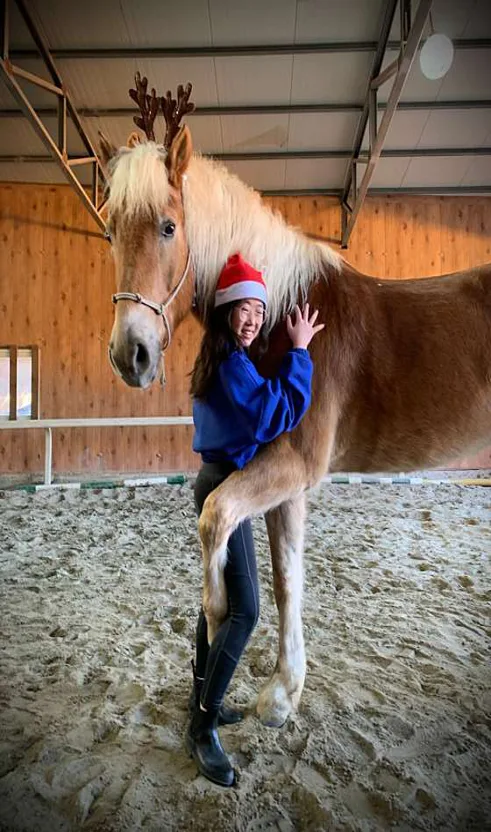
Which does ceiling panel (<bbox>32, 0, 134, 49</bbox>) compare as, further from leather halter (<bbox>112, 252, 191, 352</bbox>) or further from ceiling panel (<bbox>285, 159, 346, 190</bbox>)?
leather halter (<bbox>112, 252, 191, 352</bbox>)

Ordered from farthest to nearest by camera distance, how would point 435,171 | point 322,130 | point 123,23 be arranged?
point 435,171
point 322,130
point 123,23

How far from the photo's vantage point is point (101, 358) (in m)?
7.01

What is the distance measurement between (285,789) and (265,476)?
0.85m

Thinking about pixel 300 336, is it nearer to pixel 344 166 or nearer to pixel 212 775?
pixel 212 775

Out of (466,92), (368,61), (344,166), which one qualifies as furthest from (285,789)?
(344,166)

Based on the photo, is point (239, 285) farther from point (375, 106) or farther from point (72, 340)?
point (72, 340)

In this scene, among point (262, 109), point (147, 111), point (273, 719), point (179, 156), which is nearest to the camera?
point (179, 156)

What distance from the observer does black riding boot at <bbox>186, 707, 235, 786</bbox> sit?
138 centimetres

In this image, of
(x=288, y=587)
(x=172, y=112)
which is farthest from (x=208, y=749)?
(x=172, y=112)

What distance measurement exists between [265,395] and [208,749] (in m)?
1.04

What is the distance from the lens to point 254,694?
1.82 m

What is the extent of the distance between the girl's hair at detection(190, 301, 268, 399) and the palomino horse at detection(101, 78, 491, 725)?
0.42ft

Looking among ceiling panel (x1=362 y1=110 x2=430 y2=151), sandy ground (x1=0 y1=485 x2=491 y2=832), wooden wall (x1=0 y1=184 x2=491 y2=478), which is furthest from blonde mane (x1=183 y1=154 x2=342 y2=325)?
wooden wall (x1=0 y1=184 x2=491 y2=478)

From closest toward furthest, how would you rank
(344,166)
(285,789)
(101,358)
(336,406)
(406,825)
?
(406,825)
(285,789)
(336,406)
(344,166)
(101,358)
